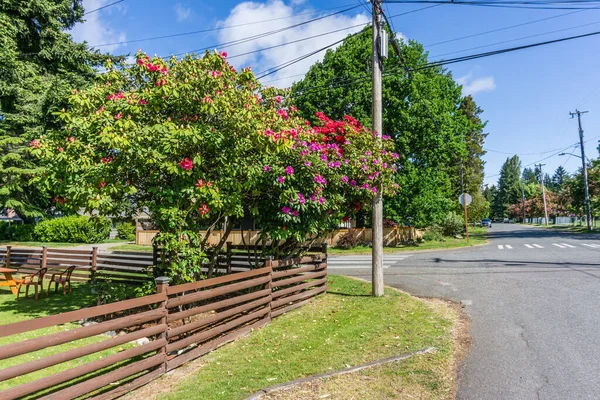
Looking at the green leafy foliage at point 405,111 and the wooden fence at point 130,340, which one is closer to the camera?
the wooden fence at point 130,340

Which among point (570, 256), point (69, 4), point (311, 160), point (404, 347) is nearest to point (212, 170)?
point (311, 160)

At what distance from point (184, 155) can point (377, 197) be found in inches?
175

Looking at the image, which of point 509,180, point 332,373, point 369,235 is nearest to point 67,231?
point 369,235

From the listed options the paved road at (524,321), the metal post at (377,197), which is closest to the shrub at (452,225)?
the paved road at (524,321)

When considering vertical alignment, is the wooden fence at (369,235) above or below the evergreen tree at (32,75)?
below

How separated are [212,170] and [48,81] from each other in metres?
23.4

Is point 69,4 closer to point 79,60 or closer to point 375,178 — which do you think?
point 79,60

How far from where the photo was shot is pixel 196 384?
4.29 m

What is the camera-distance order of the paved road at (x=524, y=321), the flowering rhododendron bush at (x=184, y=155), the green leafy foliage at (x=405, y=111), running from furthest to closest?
the green leafy foliage at (x=405, y=111), the flowering rhododendron bush at (x=184, y=155), the paved road at (x=524, y=321)

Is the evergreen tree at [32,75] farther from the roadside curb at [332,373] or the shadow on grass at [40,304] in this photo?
the roadside curb at [332,373]

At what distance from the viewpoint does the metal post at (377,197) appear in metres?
8.64

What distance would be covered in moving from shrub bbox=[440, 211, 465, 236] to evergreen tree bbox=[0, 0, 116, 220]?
27.0 metres

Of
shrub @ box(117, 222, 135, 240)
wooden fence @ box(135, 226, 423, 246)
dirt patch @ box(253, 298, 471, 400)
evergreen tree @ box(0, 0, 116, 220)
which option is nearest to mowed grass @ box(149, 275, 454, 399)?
dirt patch @ box(253, 298, 471, 400)

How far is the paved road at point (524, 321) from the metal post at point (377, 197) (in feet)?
4.71
